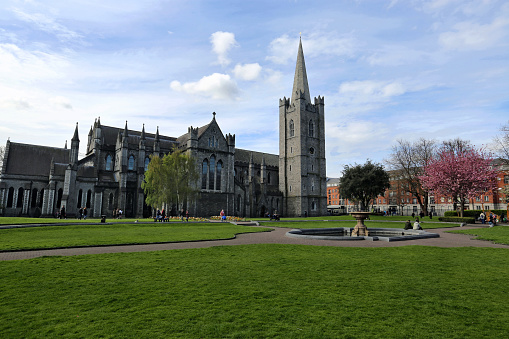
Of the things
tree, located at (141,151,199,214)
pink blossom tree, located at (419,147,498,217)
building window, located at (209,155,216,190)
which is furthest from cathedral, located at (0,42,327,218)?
pink blossom tree, located at (419,147,498,217)

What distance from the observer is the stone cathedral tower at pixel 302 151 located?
6894 centimetres

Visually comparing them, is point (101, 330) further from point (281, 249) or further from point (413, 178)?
point (413, 178)

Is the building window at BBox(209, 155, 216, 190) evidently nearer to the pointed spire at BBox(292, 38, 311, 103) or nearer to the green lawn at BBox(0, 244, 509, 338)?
the pointed spire at BBox(292, 38, 311, 103)

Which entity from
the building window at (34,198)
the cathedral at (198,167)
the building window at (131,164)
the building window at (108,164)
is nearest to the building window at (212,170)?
the cathedral at (198,167)

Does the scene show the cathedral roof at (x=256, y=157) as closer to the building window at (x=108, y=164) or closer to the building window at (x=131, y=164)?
the building window at (x=131, y=164)

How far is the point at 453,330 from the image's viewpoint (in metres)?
5.46

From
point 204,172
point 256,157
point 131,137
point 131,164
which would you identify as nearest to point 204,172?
point 204,172

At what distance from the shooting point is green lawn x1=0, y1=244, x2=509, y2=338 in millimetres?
5410

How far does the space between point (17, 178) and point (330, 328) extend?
58.1 meters

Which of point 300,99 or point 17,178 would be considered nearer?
point 17,178

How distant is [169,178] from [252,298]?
3864 centimetres

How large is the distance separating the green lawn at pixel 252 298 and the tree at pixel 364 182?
52.4m

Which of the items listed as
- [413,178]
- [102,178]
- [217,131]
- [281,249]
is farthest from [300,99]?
[281,249]

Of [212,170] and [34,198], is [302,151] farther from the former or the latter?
[34,198]
